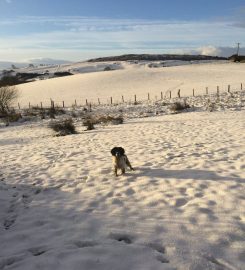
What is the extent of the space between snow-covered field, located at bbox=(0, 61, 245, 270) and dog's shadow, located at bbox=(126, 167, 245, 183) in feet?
0.08

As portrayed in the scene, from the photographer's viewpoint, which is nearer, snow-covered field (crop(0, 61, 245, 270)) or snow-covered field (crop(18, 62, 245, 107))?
snow-covered field (crop(0, 61, 245, 270))

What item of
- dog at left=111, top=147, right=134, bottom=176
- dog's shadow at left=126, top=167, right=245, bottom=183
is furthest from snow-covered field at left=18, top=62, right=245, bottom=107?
dog at left=111, top=147, right=134, bottom=176

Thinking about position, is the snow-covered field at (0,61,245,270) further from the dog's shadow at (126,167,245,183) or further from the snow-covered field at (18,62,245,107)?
the snow-covered field at (18,62,245,107)

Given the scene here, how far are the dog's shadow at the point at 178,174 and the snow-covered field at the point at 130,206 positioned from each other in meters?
0.02

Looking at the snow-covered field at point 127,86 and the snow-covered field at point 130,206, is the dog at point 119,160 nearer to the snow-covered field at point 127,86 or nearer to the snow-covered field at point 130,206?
the snow-covered field at point 130,206

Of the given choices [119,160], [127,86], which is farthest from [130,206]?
[127,86]

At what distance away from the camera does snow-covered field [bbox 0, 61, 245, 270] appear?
506 cm

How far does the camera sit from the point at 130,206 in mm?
7047

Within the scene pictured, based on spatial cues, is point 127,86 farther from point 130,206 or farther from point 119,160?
point 130,206

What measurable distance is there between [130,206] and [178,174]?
2271 millimetres

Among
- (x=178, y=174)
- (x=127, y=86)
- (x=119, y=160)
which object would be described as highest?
(x=119, y=160)

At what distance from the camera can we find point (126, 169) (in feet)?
31.8

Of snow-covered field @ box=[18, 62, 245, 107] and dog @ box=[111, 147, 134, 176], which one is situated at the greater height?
dog @ box=[111, 147, 134, 176]

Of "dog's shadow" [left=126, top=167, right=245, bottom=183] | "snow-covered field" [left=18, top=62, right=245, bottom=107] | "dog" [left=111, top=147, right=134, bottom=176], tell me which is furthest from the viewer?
"snow-covered field" [left=18, top=62, right=245, bottom=107]
